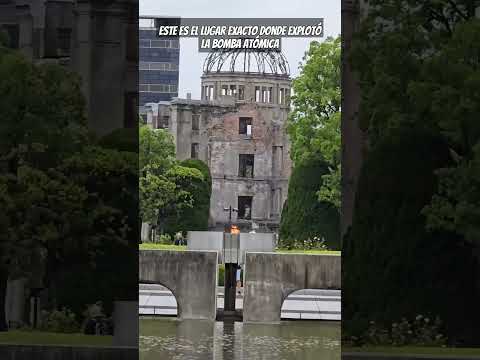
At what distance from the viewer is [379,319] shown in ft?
52.7

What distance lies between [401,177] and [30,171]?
4.60 meters

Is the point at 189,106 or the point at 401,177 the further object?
the point at 189,106

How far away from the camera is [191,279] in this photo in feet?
63.8

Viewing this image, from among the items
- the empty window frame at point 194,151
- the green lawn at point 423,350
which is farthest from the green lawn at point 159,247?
the green lawn at point 423,350

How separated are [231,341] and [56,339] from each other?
11.0 ft

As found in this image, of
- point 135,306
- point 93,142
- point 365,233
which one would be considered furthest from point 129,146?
point 365,233

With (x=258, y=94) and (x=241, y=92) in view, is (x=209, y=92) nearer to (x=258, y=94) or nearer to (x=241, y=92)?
(x=241, y=92)

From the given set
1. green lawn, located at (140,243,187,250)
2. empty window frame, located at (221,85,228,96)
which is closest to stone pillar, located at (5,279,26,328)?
green lawn, located at (140,243,187,250)

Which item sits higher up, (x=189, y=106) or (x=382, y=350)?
(x=189, y=106)

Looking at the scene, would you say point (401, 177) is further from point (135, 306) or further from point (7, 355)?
point (7, 355)

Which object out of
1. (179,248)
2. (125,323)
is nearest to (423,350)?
(125,323)

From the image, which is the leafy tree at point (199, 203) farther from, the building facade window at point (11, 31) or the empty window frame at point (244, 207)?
the building facade window at point (11, 31)

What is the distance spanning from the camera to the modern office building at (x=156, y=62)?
59.2 ft

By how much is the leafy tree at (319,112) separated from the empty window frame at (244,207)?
1017mm
